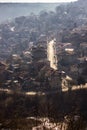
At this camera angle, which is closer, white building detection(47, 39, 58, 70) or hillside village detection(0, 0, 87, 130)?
hillside village detection(0, 0, 87, 130)

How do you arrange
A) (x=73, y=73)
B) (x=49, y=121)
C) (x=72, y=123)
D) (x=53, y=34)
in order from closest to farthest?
(x=72, y=123)
(x=49, y=121)
(x=73, y=73)
(x=53, y=34)

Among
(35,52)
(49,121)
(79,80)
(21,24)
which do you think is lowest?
(49,121)

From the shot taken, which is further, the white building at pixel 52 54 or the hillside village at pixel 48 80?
the white building at pixel 52 54

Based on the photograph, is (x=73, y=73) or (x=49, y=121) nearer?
(x=49, y=121)

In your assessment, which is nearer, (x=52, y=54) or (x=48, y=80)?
(x=48, y=80)

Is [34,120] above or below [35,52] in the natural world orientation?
below

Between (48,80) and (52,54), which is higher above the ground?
(52,54)

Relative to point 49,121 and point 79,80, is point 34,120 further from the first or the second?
point 79,80

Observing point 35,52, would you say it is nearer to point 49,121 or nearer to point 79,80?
point 79,80

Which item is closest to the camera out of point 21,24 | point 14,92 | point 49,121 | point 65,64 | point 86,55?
point 49,121

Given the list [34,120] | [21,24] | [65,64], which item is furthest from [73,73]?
[21,24]
